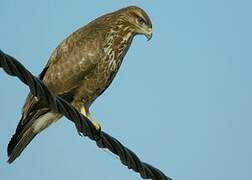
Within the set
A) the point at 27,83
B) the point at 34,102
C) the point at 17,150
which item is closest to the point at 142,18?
the point at 34,102

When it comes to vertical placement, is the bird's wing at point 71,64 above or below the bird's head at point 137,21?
below

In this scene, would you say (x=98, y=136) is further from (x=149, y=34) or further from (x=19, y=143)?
(x=149, y=34)

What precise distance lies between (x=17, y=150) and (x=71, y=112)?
2.16 metres

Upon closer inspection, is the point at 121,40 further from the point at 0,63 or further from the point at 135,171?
the point at 0,63

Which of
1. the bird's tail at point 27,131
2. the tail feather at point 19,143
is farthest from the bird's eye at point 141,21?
the tail feather at point 19,143

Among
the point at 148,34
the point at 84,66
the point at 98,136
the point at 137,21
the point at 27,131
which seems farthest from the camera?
the point at 137,21

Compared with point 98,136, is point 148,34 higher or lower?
higher

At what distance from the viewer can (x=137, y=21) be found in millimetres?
8234

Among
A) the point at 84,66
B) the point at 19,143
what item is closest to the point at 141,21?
the point at 84,66

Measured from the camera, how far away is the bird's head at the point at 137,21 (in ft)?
26.6

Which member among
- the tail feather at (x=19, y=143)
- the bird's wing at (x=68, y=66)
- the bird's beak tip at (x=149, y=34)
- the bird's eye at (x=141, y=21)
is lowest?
the tail feather at (x=19, y=143)

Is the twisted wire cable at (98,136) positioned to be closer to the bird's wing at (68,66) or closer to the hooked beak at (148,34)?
the bird's wing at (68,66)

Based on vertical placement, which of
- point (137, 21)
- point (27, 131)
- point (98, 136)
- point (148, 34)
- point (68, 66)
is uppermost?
point (137, 21)

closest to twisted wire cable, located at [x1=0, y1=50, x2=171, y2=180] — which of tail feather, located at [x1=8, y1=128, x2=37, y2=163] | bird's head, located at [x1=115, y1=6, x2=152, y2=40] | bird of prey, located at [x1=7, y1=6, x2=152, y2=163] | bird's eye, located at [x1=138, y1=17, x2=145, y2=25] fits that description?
tail feather, located at [x1=8, y1=128, x2=37, y2=163]
